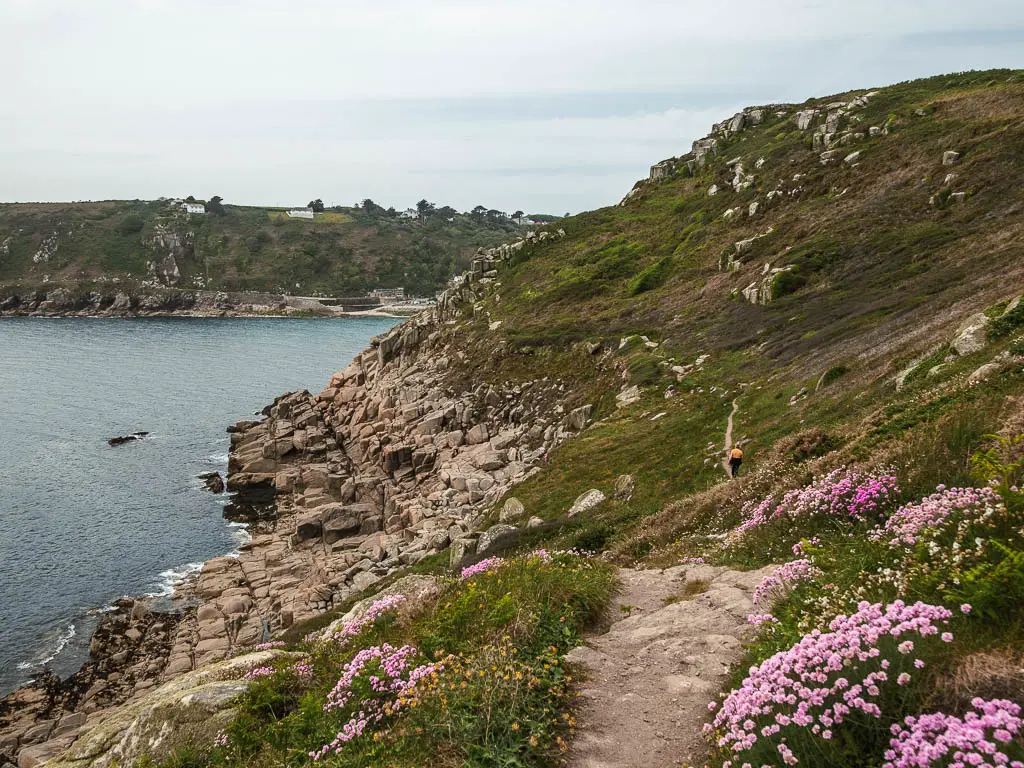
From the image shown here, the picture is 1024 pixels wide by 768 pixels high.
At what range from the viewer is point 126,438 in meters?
67.1

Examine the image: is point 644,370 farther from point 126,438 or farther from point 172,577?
point 126,438

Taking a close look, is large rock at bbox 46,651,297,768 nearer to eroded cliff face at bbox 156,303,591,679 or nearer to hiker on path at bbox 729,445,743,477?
eroded cliff face at bbox 156,303,591,679

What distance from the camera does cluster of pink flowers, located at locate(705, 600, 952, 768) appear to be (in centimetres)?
486

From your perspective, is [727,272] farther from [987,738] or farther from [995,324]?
[987,738]

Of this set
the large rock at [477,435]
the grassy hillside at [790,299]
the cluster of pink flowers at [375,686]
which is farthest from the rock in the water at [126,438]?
the cluster of pink flowers at [375,686]

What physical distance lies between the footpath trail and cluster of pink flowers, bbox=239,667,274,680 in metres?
5.66

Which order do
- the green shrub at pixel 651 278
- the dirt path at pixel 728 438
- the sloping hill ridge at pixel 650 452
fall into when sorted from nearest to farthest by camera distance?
the sloping hill ridge at pixel 650 452
the dirt path at pixel 728 438
the green shrub at pixel 651 278

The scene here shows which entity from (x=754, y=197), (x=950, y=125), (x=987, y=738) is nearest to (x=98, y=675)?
(x=987, y=738)

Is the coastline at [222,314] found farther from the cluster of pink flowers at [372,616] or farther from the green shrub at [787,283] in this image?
the cluster of pink flowers at [372,616]

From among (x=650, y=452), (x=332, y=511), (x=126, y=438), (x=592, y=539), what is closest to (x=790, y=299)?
(x=650, y=452)

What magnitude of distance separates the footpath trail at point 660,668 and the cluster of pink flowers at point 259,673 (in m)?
5.66

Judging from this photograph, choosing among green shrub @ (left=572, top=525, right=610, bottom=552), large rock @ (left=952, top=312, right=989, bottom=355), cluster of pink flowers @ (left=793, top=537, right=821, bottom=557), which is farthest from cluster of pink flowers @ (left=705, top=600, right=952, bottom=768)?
large rock @ (left=952, top=312, right=989, bottom=355)

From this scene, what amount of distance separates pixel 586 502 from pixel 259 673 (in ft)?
58.7

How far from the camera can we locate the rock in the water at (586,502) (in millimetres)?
26750
